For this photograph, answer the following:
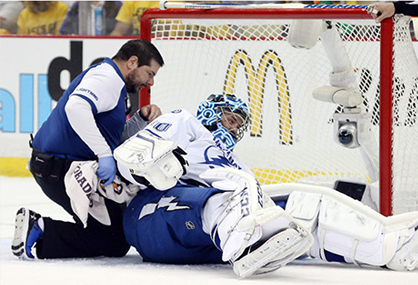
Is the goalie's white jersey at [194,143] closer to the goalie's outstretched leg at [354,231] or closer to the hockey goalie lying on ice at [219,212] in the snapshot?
the hockey goalie lying on ice at [219,212]

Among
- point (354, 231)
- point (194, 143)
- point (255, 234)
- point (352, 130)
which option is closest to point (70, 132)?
point (194, 143)

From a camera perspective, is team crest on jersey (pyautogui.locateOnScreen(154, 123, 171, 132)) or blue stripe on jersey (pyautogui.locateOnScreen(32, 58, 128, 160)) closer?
team crest on jersey (pyautogui.locateOnScreen(154, 123, 171, 132))

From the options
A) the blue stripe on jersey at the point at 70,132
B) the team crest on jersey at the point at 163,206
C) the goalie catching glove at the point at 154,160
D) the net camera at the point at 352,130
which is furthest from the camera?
the net camera at the point at 352,130

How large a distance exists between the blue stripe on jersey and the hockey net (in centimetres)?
79

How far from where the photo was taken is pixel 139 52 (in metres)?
3.05

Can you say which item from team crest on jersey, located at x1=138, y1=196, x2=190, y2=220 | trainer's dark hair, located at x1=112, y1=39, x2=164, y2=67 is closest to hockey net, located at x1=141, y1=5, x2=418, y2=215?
trainer's dark hair, located at x1=112, y1=39, x2=164, y2=67

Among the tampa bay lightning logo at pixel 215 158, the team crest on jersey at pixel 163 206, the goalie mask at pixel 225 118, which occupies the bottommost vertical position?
the team crest on jersey at pixel 163 206

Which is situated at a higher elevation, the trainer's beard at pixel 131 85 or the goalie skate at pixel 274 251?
the trainer's beard at pixel 131 85

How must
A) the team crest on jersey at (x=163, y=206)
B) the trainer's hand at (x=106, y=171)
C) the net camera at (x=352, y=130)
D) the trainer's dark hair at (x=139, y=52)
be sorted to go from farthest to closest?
the net camera at (x=352, y=130)
the trainer's dark hair at (x=139, y=52)
the trainer's hand at (x=106, y=171)
the team crest on jersey at (x=163, y=206)

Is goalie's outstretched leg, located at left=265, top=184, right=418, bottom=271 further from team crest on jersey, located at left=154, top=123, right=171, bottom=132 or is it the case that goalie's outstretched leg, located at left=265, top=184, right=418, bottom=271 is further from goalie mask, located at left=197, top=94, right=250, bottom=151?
team crest on jersey, located at left=154, top=123, right=171, bottom=132

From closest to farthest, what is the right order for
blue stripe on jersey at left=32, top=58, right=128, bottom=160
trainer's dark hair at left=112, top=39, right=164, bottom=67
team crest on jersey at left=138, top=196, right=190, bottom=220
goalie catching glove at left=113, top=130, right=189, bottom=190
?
goalie catching glove at left=113, top=130, right=189, bottom=190
team crest on jersey at left=138, top=196, right=190, bottom=220
blue stripe on jersey at left=32, top=58, right=128, bottom=160
trainer's dark hair at left=112, top=39, right=164, bottom=67

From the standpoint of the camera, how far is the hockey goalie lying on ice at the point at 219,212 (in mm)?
2355

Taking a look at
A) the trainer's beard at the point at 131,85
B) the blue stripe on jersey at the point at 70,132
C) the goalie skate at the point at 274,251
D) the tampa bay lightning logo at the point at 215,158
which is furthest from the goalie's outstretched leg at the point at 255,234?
the trainer's beard at the point at 131,85

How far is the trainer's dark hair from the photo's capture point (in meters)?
3.02
